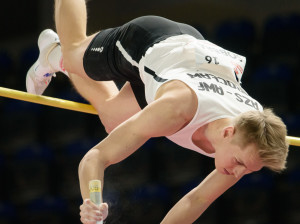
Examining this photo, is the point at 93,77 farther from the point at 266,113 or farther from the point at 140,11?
the point at 140,11

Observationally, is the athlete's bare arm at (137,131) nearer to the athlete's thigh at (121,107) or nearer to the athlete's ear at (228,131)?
the athlete's ear at (228,131)

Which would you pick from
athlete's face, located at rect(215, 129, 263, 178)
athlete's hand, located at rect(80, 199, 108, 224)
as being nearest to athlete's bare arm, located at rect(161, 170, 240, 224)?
athlete's face, located at rect(215, 129, 263, 178)

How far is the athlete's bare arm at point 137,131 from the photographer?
2725mm

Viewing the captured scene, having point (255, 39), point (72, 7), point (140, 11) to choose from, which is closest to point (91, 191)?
point (72, 7)

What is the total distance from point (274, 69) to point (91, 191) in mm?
2995

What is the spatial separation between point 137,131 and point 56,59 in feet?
3.79

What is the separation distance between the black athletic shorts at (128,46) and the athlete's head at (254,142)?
25.9 inches

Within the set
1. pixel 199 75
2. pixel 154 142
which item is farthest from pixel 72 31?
pixel 154 142

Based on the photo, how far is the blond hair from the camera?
2734mm

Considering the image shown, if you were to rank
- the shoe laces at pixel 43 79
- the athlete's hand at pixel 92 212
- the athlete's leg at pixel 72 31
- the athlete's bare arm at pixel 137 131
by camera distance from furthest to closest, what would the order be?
the shoe laces at pixel 43 79 → the athlete's leg at pixel 72 31 → the athlete's bare arm at pixel 137 131 → the athlete's hand at pixel 92 212

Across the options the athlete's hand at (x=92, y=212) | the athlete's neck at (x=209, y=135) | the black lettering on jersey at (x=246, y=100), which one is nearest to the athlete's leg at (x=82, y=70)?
the athlete's neck at (x=209, y=135)

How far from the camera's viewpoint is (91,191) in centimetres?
253

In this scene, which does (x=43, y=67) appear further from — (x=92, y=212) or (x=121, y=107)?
(x=92, y=212)

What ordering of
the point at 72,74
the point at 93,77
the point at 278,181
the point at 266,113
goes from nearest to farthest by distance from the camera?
the point at 266,113
the point at 93,77
the point at 72,74
the point at 278,181
